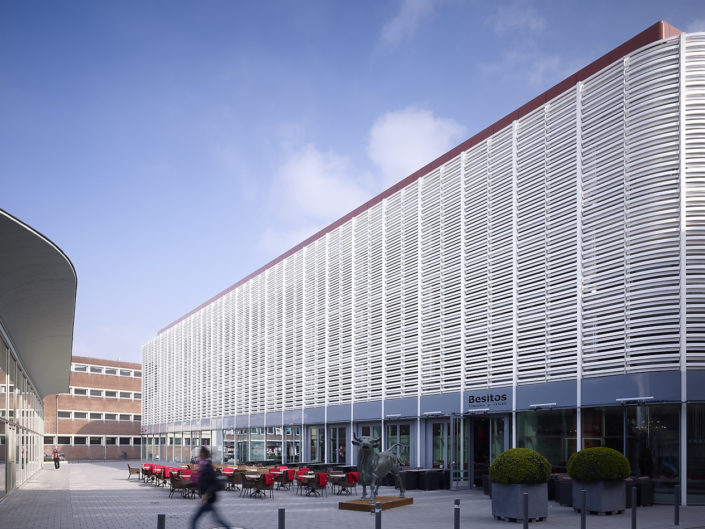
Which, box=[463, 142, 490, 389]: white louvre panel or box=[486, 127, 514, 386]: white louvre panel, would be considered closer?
box=[486, 127, 514, 386]: white louvre panel

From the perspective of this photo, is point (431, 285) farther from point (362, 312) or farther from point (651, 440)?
point (651, 440)

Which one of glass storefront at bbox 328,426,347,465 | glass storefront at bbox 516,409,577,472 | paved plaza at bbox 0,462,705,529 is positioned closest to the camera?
paved plaza at bbox 0,462,705,529

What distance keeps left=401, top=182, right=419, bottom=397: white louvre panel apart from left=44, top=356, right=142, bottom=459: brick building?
54729 millimetres

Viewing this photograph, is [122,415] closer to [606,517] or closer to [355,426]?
[355,426]

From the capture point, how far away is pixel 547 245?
23.8 metres

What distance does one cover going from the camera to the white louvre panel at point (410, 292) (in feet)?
99.7

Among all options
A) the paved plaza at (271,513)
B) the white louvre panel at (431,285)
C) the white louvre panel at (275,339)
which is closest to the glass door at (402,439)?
the white louvre panel at (431,285)

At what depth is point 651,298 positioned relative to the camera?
2034 centimetres

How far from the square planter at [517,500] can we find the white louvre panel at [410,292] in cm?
1300

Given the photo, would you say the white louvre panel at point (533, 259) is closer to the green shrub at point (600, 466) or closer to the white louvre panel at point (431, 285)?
the white louvre panel at point (431, 285)

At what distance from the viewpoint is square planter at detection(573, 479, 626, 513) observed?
58.1 ft

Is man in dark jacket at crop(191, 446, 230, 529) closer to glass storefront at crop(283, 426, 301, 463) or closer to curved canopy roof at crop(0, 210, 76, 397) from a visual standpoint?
curved canopy roof at crop(0, 210, 76, 397)

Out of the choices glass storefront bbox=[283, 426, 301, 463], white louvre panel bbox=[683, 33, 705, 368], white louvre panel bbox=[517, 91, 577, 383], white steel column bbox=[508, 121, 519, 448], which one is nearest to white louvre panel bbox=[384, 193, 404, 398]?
white steel column bbox=[508, 121, 519, 448]

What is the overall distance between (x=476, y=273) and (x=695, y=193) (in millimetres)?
8597
